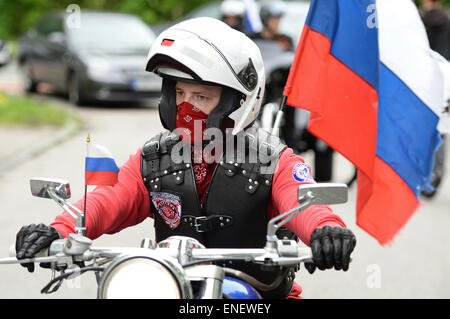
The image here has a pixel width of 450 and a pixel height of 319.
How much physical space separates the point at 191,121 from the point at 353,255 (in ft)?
11.4

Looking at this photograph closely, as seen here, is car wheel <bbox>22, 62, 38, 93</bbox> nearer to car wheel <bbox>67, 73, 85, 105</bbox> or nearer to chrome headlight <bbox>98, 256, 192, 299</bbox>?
car wheel <bbox>67, 73, 85, 105</bbox>

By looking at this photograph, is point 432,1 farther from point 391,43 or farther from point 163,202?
point 163,202

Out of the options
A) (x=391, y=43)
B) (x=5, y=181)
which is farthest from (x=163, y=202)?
(x=5, y=181)

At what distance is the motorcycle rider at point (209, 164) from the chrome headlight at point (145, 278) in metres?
0.79

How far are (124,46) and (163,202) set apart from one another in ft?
42.3

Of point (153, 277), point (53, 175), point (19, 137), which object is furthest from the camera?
point (19, 137)

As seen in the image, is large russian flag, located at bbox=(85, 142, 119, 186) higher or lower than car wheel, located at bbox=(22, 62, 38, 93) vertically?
higher

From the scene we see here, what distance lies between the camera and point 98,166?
8.21 feet

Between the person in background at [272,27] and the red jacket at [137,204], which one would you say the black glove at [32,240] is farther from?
the person in background at [272,27]

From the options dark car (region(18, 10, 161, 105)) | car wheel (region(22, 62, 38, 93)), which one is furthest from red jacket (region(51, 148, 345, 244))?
car wheel (region(22, 62, 38, 93))

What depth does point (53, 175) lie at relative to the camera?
29.0ft

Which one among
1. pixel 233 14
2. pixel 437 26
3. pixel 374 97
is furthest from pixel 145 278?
pixel 437 26

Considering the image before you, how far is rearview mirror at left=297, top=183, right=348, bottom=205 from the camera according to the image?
2.29m

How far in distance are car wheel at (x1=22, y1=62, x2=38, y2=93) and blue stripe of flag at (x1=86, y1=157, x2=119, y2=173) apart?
1525 centimetres
